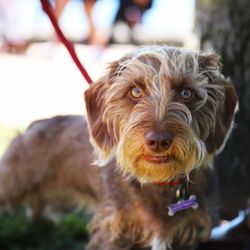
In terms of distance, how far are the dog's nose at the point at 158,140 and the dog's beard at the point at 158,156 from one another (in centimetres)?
3

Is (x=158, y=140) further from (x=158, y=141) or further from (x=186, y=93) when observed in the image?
(x=186, y=93)

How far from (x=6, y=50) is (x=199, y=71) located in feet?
26.2

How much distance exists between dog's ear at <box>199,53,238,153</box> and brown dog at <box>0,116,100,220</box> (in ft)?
3.85

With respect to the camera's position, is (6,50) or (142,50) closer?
(142,50)

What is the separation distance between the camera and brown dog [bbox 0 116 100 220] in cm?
473

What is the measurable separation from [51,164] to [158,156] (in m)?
1.66

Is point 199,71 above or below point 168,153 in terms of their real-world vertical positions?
above

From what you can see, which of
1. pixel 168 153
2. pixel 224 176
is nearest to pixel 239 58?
pixel 224 176

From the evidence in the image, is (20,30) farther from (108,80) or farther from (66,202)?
(108,80)

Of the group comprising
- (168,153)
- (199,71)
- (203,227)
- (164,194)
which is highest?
(199,71)

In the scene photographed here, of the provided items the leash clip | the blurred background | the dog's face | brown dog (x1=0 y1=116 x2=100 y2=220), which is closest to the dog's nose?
the dog's face

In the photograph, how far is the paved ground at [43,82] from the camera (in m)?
8.43

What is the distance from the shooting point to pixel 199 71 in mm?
3555

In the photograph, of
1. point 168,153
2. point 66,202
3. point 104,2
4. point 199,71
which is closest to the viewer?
point 168,153
